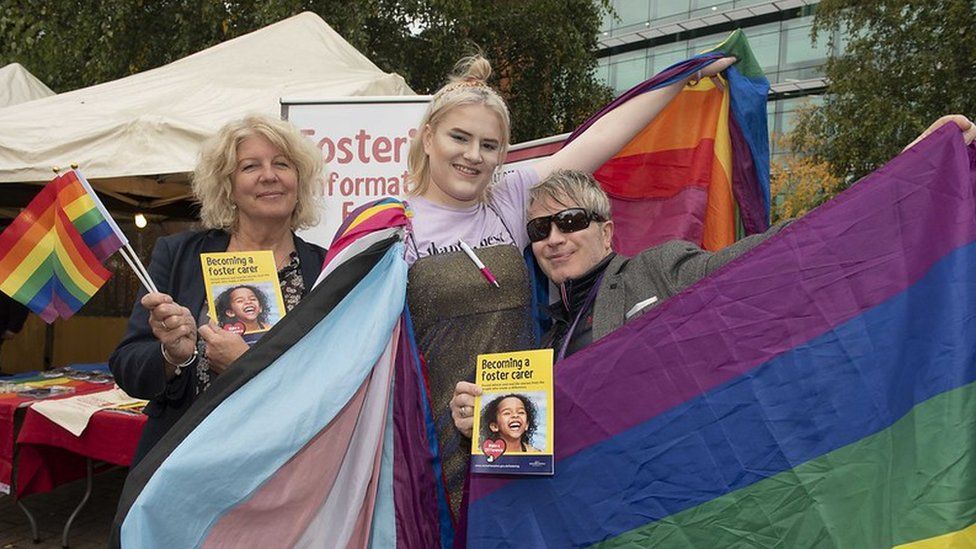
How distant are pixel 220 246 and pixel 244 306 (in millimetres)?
309

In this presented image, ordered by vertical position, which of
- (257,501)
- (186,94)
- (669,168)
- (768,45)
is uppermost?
(768,45)

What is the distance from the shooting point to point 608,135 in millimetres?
2359

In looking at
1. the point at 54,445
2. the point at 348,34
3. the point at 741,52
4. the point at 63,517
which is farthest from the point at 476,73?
the point at 348,34

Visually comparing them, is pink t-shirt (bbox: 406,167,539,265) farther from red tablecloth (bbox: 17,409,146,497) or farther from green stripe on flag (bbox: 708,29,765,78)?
red tablecloth (bbox: 17,409,146,497)

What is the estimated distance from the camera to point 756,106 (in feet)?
9.49

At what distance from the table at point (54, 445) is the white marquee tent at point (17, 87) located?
412cm

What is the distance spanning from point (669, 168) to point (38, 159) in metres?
3.88

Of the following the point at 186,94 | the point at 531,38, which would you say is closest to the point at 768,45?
the point at 531,38

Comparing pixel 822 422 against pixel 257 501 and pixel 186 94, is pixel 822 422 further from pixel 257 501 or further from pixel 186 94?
pixel 186 94

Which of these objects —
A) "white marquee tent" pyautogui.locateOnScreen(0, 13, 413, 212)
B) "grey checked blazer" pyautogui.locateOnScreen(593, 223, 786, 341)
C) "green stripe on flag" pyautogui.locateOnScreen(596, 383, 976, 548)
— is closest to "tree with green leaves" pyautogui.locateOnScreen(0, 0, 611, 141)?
"white marquee tent" pyautogui.locateOnScreen(0, 13, 413, 212)

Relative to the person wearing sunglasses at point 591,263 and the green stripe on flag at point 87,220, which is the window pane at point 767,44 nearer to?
the person wearing sunglasses at point 591,263

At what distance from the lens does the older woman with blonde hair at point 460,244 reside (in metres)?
1.89

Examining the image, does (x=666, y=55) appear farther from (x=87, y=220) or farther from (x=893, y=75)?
(x=87, y=220)

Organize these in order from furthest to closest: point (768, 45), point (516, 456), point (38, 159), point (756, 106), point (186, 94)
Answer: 1. point (768, 45)
2. point (186, 94)
3. point (38, 159)
4. point (756, 106)
5. point (516, 456)
